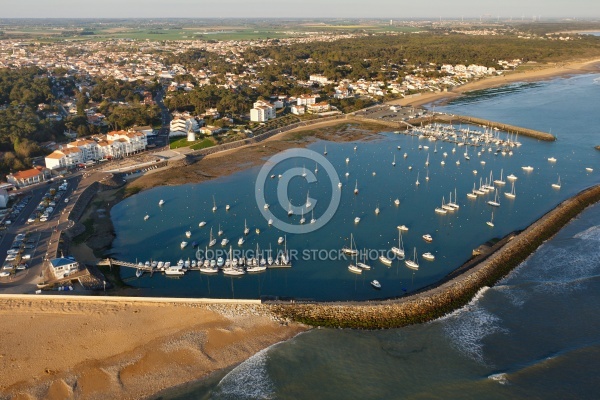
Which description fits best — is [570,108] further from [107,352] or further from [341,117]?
[107,352]

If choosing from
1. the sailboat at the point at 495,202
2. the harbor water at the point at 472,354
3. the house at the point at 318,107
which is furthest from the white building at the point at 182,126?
the harbor water at the point at 472,354

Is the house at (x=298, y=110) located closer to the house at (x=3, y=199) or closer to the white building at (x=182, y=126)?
the white building at (x=182, y=126)

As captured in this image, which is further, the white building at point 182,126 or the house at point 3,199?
the white building at point 182,126

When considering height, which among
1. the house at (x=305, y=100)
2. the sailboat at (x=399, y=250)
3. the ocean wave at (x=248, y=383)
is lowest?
the ocean wave at (x=248, y=383)

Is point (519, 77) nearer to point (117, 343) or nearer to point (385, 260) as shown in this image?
point (385, 260)

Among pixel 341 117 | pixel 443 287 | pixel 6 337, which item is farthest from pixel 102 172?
pixel 341 117

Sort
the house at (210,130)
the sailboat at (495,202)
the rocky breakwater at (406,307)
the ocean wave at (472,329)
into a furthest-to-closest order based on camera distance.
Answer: the house at (210,130)
the sailboat at (495,202)
the rocky breakwater at (406,307)
the ocean wave at (472,329)

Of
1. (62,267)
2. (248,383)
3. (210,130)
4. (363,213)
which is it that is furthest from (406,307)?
(210,130)
